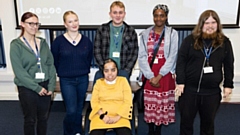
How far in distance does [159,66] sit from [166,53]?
0.16 m

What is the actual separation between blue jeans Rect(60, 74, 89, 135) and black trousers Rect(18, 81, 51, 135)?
0.80 ft

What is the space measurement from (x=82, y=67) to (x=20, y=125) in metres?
1.45

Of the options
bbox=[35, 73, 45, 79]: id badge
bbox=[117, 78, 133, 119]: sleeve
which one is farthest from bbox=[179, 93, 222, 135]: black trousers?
bbox=[35, 73, 45, 79]: id badge

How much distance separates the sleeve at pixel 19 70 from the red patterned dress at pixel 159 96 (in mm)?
1196

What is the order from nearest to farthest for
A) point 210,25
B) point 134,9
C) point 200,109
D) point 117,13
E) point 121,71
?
1. point 210,25
2. point 200,109
3. point 117,13
4. point 121,71
5. point 134,9

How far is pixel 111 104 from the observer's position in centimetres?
270

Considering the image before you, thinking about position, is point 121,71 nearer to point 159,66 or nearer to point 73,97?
point 159,66

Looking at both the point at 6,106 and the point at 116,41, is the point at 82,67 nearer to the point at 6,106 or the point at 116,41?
the point at 116,41

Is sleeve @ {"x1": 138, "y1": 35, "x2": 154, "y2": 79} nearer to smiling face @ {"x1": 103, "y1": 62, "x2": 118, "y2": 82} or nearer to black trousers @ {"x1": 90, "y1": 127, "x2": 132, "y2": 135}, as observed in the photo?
smiling face @ {"x1": 103, "y1": 62, "x2": 118, "y2": 82}

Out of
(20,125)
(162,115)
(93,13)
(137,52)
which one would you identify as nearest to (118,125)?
(162,115)

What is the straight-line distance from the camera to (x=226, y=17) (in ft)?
13.0

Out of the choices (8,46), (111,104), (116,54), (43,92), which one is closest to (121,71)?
(116,54)

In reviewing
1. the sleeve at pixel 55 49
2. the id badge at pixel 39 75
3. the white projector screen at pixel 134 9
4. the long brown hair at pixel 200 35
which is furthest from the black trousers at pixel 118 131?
the white projector screen at pixel 134 9

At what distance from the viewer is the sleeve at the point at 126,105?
2617 millimetres
